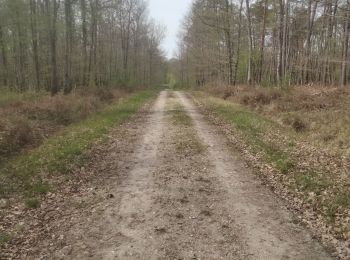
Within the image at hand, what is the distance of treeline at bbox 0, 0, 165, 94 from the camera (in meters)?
27.4

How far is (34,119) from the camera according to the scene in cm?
1695

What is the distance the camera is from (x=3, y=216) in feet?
23.5

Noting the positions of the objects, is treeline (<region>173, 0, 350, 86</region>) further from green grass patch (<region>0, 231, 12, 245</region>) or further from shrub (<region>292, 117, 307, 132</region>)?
green grass patch (<region>0, 231, 12, 245</region>)

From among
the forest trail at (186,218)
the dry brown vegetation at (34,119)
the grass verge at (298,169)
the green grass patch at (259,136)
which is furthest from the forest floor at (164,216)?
the dry brown vegetation at (34,119)

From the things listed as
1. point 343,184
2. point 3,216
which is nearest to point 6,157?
point 3,216

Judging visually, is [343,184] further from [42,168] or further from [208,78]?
[208,78]

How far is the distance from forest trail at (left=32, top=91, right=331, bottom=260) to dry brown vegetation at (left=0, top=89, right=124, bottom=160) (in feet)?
12.1

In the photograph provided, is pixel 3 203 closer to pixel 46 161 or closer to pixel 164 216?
pixel 46 161


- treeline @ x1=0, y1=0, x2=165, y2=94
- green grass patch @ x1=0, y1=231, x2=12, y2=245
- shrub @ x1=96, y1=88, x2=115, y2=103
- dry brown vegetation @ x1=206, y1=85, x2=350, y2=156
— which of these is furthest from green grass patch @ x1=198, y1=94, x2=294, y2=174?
treeline @ x1=0, y1=0, x2=165, y2=94

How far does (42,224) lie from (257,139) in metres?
8.59

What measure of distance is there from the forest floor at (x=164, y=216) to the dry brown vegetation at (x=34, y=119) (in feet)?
10.7

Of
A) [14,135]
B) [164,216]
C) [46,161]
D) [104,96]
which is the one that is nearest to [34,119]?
[14,135]

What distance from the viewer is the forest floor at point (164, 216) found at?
574cm

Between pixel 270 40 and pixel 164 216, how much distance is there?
1654 inches
